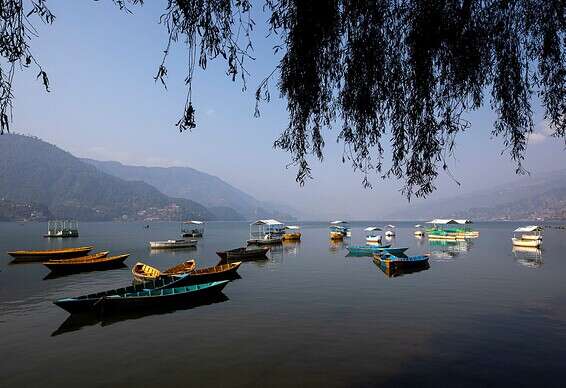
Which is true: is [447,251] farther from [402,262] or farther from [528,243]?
[402,262]

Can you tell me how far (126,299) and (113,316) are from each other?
1.32 metres

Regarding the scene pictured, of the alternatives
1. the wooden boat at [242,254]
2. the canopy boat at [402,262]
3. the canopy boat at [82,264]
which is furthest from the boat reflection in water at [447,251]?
the canopy boat at [82,264]

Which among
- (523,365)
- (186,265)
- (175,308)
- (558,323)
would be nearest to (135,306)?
(175,308)

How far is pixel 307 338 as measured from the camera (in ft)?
64.7

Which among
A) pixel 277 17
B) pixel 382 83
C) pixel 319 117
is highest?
pixel 277 17

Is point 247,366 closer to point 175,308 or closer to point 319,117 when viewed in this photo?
point 175,308

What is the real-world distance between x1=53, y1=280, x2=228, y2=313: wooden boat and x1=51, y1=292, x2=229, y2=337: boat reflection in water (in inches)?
11.3

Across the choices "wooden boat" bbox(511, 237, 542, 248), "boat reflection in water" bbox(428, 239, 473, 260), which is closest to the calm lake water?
"boat reflection in water" bbox(428, 239, 473, 260)

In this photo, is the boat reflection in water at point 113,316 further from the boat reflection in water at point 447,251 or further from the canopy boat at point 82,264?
the boat reflection in water at point 447,251

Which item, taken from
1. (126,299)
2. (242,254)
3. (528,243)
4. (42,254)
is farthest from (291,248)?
(126,299)

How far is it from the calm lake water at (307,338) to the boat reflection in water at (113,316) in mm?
147

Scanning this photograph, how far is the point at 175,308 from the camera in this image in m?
25.7

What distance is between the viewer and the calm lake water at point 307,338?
15.4 m

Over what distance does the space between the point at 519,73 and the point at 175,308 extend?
2458 cm
